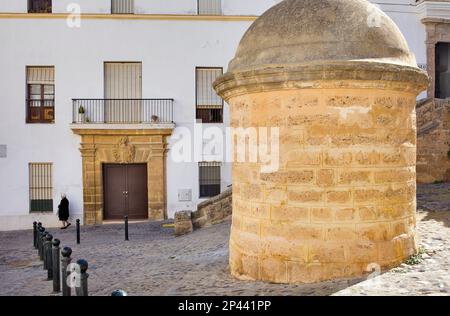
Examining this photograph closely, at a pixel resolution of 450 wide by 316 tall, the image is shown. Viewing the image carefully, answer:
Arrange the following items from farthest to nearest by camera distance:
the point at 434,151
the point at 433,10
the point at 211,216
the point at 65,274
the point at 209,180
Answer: the point at 433,10, the point at 209,180, the point at 434,151, the point at 211,216, the point at 65,274

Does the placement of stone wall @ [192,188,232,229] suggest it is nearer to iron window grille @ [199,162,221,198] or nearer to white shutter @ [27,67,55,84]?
iron window grille @ [199,162,221,198]

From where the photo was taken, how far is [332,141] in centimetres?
534

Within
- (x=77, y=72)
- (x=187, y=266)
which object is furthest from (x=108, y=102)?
(x=187, y=266)

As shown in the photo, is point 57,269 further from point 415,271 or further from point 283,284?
point 415,271

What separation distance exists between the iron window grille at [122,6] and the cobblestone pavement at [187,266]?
8142 millimetres

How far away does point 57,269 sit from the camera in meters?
6.80

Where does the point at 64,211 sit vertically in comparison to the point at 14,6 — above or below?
below

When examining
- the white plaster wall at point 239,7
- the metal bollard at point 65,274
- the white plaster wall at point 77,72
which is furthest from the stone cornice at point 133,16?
the metal bollard at point 65,274

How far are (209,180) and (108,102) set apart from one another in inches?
183

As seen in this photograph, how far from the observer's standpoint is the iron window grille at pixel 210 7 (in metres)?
17.2

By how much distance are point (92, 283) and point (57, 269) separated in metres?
0.62

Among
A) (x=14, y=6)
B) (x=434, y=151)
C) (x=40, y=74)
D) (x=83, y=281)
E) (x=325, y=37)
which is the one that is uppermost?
(x=14, y=6)

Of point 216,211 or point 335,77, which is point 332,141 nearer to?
point 335,77
